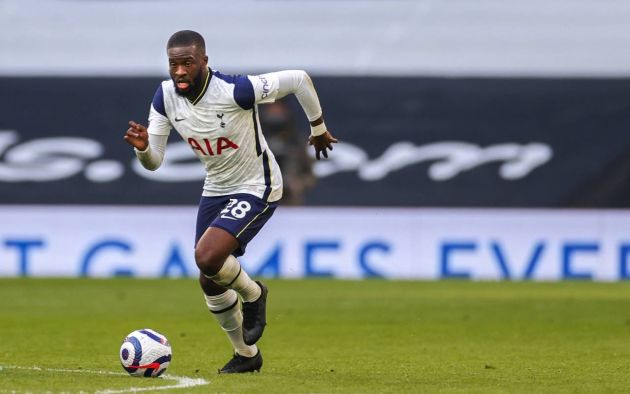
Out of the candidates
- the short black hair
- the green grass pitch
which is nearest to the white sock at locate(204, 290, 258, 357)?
the green grass pitch

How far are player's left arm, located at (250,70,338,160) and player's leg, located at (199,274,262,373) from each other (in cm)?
111

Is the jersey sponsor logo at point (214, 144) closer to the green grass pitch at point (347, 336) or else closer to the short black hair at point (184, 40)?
the short black hair at point (184, 40)

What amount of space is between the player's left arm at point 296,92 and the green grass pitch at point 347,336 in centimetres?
155

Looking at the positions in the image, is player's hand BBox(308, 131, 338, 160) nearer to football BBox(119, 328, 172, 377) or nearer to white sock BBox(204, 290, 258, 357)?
white sock BBox(204, 290, 258, 357)

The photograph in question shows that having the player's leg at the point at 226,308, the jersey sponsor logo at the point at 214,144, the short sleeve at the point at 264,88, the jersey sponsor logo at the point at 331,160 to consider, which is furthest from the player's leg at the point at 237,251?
the jersey sponsor logo at the point at 331,160

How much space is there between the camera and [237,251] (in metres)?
8.70

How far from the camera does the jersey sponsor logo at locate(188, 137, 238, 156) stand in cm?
858

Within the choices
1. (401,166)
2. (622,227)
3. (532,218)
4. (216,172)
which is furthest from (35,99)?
(216,172)

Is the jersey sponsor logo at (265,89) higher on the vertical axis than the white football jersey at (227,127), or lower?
higher

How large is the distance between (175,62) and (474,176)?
11.9 m

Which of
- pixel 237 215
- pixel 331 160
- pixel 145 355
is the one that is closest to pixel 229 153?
pixel 237 215

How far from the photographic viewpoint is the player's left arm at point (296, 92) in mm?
8603

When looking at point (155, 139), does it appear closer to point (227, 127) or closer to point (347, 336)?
point (227, 127)

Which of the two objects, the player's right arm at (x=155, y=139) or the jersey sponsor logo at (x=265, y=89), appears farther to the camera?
the jersey sponsor logo at (x=265, y=89)
